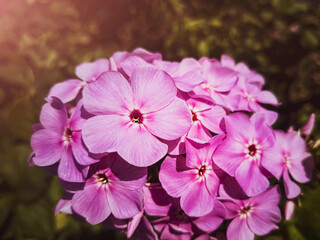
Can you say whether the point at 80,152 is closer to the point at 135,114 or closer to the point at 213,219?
the point at 135,114

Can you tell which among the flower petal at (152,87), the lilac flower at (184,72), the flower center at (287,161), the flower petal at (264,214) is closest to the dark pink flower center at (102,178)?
the flower petal at (152,87)

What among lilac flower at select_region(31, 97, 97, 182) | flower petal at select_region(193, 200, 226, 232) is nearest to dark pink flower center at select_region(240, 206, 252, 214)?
flower petal at select_region(193, 200, 226, 232)

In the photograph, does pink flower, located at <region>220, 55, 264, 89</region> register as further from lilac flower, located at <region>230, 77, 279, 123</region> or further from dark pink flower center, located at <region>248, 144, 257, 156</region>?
dark pink flower center, located at <region>248, 144, 257, 156</region>

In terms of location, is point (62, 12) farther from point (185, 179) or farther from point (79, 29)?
point (185, 179)

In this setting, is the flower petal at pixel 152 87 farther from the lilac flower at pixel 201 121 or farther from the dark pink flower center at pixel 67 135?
the dark pink flower center at pixel 67 135

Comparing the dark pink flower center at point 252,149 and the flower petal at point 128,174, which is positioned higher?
the dark pink flower center at point 252,149

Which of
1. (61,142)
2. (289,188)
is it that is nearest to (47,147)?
(61,142)
